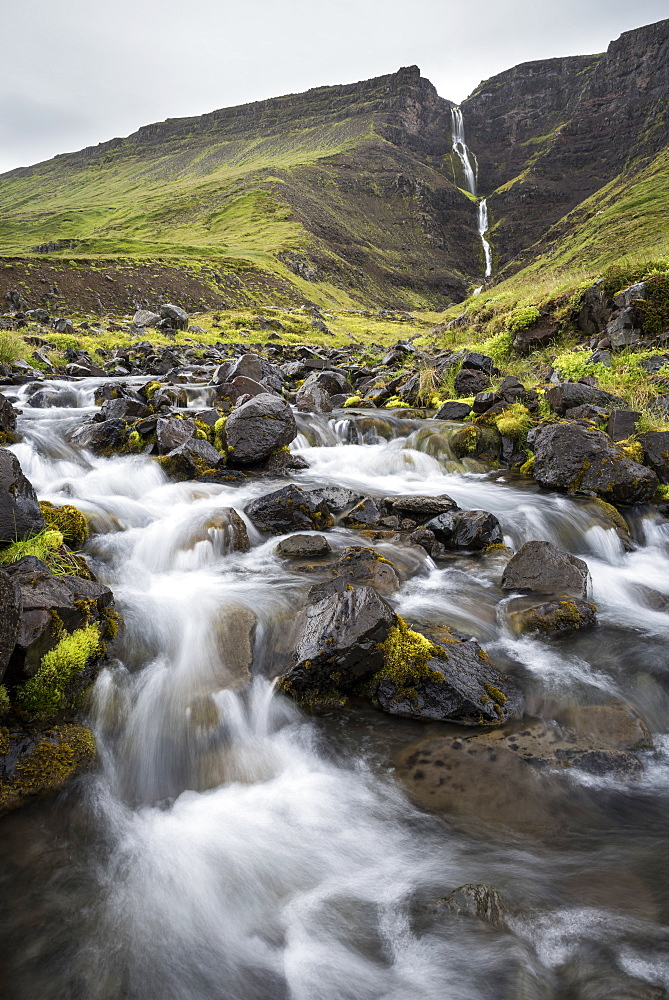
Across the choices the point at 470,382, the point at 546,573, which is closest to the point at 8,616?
the point at 546,573

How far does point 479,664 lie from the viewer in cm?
512

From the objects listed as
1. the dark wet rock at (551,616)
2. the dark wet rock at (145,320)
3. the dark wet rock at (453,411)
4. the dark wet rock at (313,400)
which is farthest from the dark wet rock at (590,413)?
the dark wet rock at (145,320)

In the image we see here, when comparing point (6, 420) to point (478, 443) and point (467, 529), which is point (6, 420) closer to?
point (467, 529)

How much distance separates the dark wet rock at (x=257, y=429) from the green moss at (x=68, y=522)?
14.2 ft

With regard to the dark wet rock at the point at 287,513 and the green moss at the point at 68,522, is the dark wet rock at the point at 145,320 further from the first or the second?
the green moss at the point at 68,522

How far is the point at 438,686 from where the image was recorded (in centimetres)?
464

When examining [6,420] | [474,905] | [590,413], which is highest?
[6,420]

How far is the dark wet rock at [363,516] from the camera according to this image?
29.0 ft

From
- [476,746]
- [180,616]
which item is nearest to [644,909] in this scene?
[476,746]

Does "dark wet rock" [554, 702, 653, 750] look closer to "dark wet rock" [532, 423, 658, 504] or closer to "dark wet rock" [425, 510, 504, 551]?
"dark wet rock" [425, 510, 504, 551]

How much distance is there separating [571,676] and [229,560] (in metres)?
4.79

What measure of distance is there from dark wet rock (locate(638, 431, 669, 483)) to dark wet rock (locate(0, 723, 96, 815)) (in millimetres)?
9843

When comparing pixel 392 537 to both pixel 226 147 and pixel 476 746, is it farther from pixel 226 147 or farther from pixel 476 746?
pixel 226 147

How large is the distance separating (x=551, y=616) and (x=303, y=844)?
377 centimetres
